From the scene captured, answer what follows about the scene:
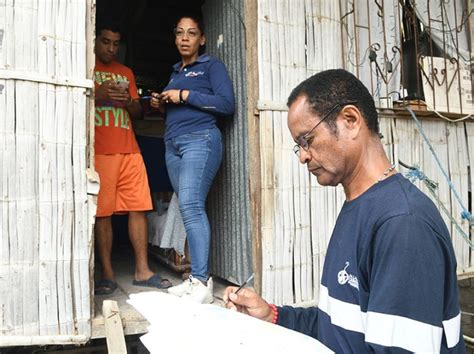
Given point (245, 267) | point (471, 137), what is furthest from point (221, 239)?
point (471, 137)

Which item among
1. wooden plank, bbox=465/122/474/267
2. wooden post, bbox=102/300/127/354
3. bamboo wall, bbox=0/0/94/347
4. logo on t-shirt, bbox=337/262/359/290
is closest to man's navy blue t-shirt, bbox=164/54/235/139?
bamboo wall, bbox=0/0/94/347

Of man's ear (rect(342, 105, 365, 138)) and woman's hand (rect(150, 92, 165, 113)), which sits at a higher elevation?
woman's hand (rect(150, 92, 165, 113))

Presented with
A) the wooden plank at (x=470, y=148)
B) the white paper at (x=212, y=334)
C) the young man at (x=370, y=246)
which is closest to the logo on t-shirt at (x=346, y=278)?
the young man at (x=370, y=246)

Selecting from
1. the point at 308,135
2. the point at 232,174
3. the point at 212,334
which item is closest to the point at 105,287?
the point at 232,174

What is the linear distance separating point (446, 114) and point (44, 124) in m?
3.64

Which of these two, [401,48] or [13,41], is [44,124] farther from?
[401,48]

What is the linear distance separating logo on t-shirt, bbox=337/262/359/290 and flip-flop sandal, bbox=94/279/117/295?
237 cm

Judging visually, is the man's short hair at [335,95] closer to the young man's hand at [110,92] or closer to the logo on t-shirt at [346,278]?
the logo on t-shirt at [346,278]

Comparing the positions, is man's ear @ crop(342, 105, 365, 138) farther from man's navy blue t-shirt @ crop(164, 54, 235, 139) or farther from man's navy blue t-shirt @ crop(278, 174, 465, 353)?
man's navy blue t-shirt @ crop(164, 54, 235, 139)

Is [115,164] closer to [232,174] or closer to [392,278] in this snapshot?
[232,174]

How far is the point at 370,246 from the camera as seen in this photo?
1132mm

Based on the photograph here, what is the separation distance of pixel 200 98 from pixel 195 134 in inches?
10.6

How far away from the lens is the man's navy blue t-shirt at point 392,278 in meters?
1.01

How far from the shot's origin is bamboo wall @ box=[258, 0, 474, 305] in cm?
320
